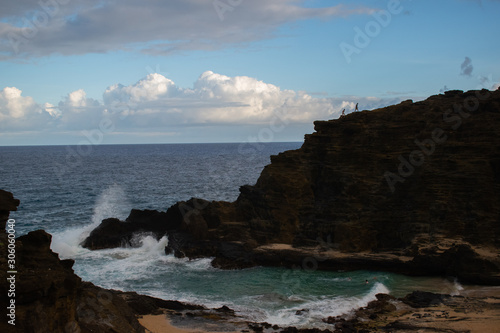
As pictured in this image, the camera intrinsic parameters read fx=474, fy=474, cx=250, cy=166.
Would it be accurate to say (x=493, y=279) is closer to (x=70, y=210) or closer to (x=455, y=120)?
(x=455, y=120)

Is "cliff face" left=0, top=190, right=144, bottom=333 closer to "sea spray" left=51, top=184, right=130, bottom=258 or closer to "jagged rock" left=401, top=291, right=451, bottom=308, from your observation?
"jagged rock" left=401, top=291, right=451, bottom=308

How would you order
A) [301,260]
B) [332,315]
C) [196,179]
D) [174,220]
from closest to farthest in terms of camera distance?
[332,315], [301,260], [174,220], [196,179]

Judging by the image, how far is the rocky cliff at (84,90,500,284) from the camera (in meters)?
34.9

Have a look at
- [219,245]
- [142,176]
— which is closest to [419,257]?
[219,245]

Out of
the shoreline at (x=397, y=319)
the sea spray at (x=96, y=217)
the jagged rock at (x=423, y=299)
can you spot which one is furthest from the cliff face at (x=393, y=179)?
the sea spray at (x=96, y=217)

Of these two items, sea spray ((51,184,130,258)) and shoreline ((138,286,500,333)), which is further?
sea spray ((51,184,130,258))

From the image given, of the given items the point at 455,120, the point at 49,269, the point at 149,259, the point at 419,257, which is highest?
the point at 455,120

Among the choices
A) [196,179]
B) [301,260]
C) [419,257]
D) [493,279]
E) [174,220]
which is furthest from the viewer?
[196,179]

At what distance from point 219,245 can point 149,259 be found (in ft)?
20.0

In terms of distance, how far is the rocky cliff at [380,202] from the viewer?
34.9 metres

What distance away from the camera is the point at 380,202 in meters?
37.8

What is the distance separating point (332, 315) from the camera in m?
27.6

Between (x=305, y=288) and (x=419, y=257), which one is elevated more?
(x=419, y=257)

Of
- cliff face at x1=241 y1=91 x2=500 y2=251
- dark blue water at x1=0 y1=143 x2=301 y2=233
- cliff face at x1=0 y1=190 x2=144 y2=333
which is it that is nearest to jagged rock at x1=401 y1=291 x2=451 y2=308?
cliff face at x1=241 y1=91 x2=500 y2=251
